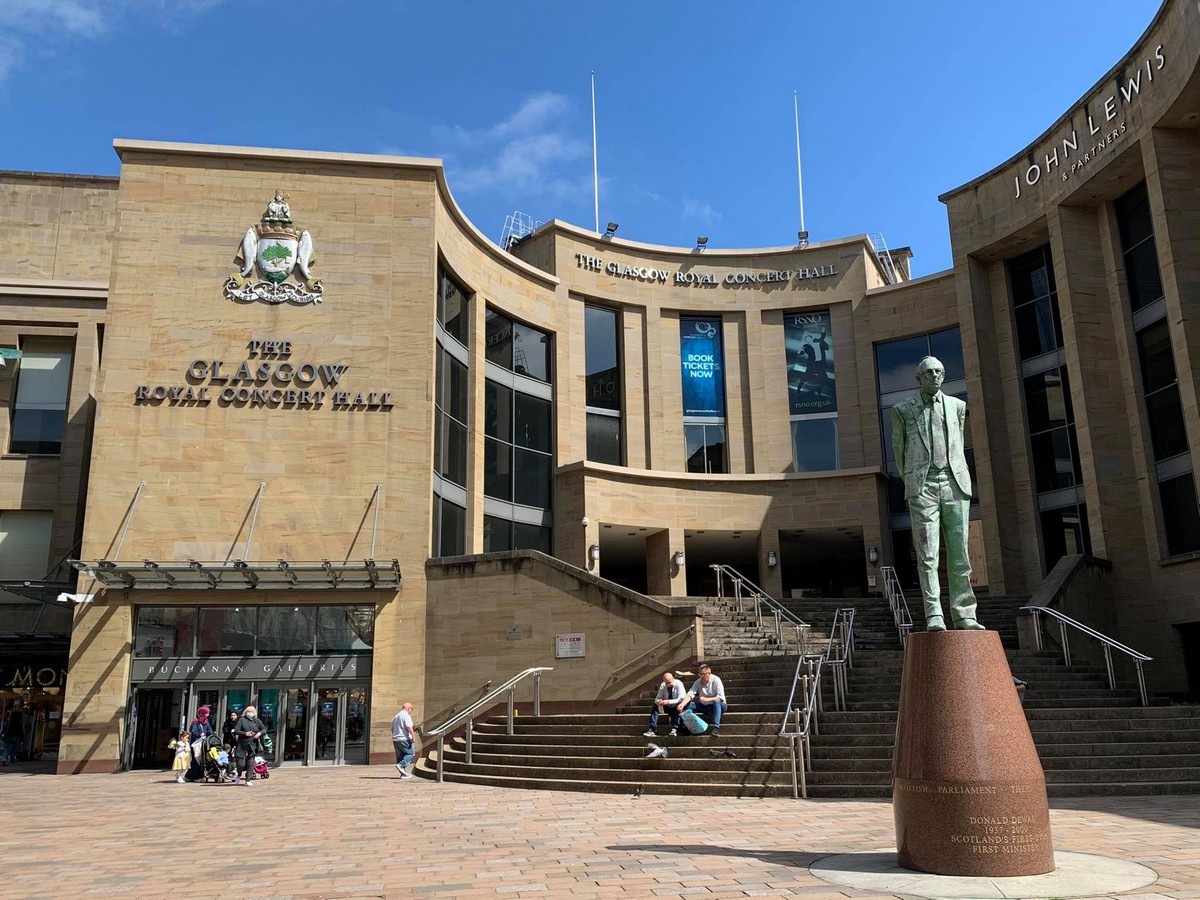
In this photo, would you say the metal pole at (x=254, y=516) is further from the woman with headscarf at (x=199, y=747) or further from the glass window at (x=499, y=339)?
the glass window at (x=499, y=339)

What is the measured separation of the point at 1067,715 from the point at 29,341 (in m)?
27.6

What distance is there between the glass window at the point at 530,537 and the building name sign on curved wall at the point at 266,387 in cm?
631

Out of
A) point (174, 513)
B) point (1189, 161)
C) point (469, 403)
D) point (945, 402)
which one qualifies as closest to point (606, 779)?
point (945, 402)

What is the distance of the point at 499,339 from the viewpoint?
28.3 meters

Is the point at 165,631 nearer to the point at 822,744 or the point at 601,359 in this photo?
the point at 822,744

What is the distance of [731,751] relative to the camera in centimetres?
1394

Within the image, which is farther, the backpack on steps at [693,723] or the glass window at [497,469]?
the glass window at [497,469]

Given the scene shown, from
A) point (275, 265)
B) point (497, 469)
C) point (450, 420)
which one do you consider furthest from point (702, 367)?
point (275, 265)

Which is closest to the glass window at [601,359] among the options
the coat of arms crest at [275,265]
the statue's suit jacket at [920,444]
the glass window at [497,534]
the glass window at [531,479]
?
the glass window at [531,479]

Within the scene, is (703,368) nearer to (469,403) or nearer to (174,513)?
(469,403)

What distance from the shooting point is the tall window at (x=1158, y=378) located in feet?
72.1

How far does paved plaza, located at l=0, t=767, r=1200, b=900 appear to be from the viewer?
24.2 ft

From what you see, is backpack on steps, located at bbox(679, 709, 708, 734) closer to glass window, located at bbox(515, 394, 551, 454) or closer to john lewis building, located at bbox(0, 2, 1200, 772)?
john lewis building, located at bbox(0, 2, 1200, 772)

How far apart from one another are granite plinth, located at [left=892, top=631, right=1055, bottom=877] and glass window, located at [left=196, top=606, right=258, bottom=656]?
1693cm
